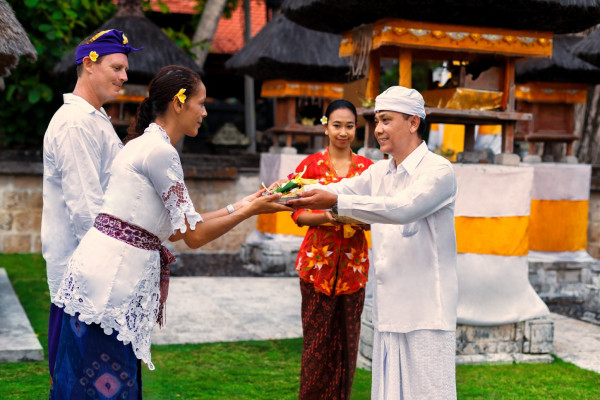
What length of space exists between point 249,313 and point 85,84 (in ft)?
13.9

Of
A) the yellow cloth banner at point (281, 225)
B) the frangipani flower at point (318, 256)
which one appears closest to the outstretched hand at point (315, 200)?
the frangipani flower at point (318, 256)

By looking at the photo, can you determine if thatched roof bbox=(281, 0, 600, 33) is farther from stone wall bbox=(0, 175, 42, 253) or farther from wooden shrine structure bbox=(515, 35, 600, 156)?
stone wall bbox=(0, 175, 42, 253)

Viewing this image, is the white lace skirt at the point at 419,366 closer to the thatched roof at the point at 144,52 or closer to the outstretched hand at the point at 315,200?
the outstretched hand at the point at 315,200

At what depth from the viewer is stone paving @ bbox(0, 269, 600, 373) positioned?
6.16 m

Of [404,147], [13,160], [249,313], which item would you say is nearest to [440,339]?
[404,147]

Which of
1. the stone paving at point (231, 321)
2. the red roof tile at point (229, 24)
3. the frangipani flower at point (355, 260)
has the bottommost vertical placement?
the stone paving at point (231, 321)

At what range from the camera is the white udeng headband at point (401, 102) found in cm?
342

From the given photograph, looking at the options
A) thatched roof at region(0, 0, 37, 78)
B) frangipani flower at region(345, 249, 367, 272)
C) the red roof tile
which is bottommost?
frangipani flower at region(345, 249, 367, 272)

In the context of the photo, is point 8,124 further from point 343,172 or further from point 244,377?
point 343,172

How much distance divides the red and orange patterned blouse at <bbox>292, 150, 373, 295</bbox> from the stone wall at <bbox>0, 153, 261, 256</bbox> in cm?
755

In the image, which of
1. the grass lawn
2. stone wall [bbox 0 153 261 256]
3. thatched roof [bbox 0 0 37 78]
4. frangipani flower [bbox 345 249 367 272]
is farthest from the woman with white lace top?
stone wall [bbox 0 153 261 256]

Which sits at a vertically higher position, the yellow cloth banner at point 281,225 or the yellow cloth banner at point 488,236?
the yellow cloth banner at point 488,236

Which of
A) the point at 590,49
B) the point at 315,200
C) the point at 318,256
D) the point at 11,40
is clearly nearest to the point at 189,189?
the point at 11,40

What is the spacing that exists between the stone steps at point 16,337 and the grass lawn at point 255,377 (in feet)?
0.25
